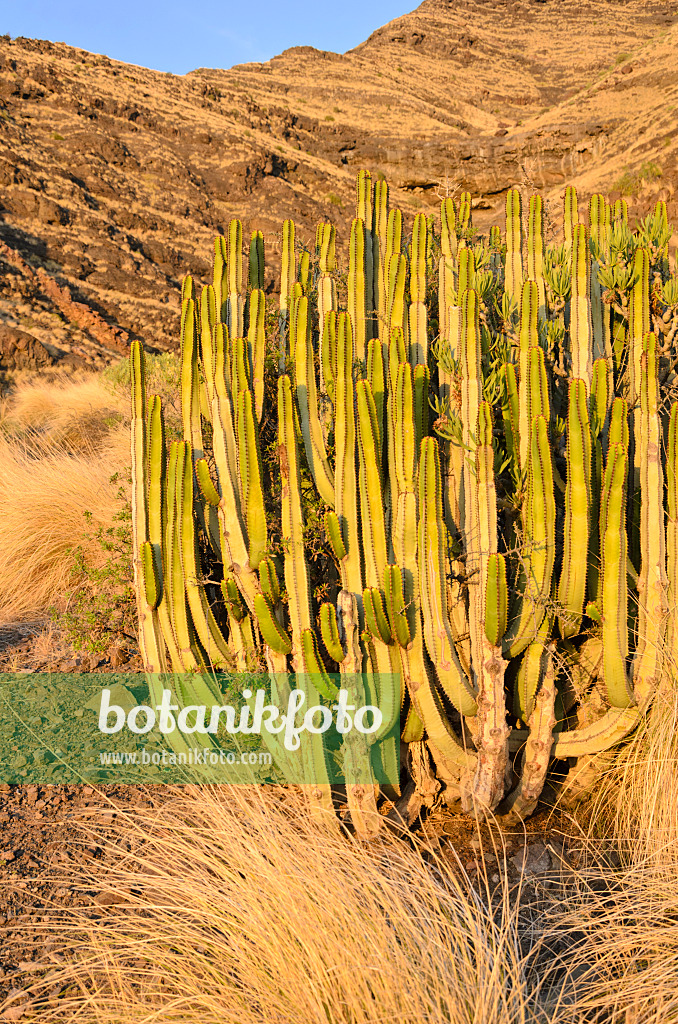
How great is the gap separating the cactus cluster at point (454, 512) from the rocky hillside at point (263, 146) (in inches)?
62.1

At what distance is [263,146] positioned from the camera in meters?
38.9

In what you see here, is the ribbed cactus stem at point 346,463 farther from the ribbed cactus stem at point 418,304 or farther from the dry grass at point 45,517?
Answer: the dry grass at point 45,517

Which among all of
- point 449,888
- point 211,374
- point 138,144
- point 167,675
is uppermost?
point 138,144

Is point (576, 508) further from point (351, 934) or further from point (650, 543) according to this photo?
point (351, 934)

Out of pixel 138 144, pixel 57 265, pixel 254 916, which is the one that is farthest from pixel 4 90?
pixel 254 916

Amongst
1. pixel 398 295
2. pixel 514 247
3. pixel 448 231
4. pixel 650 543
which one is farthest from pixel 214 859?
pixel 514 247

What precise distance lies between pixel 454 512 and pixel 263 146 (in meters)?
40.9

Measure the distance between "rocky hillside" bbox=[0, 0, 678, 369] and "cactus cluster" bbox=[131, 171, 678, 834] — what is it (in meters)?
1.58

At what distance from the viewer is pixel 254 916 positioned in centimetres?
231

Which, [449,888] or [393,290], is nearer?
[449,888]

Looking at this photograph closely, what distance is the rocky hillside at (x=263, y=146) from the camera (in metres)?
22.5

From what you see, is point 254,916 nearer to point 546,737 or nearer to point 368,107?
point 546,737

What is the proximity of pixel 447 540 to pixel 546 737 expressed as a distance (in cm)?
91

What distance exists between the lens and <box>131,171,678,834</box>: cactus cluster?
275cm
